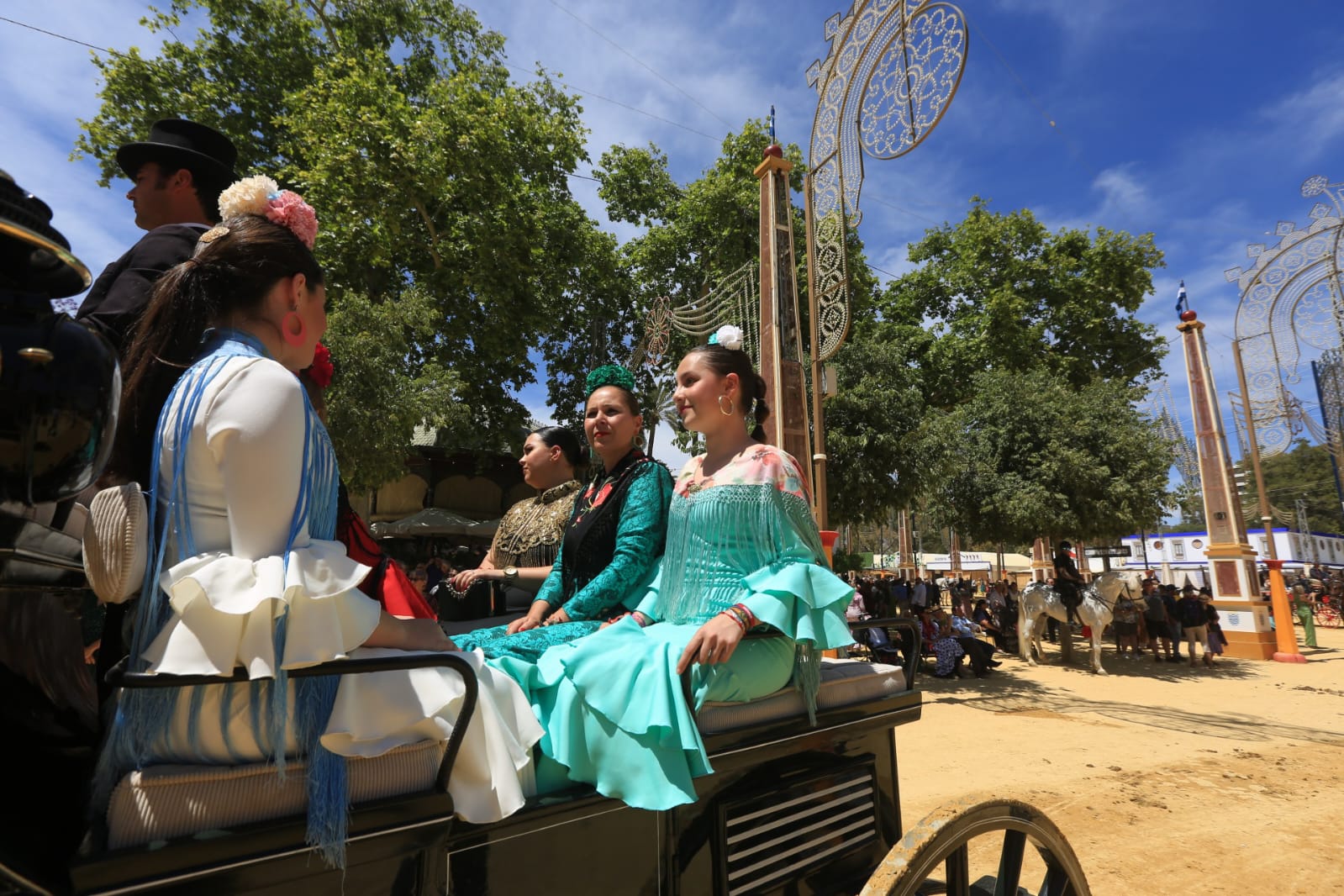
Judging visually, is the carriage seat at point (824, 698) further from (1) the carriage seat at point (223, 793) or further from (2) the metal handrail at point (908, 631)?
(1) the carriage seat at point (223, 793)

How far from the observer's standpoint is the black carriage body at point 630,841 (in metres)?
1.04

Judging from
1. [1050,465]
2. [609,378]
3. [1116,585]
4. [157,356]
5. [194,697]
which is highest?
[1050,465]

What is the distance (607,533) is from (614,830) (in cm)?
139

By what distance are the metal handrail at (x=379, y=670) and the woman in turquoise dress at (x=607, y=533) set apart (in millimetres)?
839

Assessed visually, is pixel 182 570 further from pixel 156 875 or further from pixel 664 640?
pixel 664 640

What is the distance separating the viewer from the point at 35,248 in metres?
1.00

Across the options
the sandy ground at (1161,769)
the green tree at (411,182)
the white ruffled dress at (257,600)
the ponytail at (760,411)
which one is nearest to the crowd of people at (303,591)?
the white ruffled dress at (257,600)

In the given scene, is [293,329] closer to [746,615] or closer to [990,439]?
[746,615]

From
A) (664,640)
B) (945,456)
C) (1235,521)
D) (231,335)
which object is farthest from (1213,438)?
(231,335)

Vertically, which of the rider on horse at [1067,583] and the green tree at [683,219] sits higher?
the green tree at [683,219]

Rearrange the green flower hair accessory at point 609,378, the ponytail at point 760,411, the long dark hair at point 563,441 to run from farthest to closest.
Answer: the long dark hair at point 563,441 < the green flower hair accessory at point 609,378 < the ponytail at point 760,411

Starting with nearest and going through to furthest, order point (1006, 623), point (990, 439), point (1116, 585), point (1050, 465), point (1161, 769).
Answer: point (1161, 769) < point (1116, 585) < point (1050, 465) < point (990, 439) < point (1006, 623)

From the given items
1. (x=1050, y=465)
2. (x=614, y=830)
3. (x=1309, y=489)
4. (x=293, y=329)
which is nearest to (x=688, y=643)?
(x=614, y=830)

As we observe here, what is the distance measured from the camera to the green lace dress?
2504 mm
